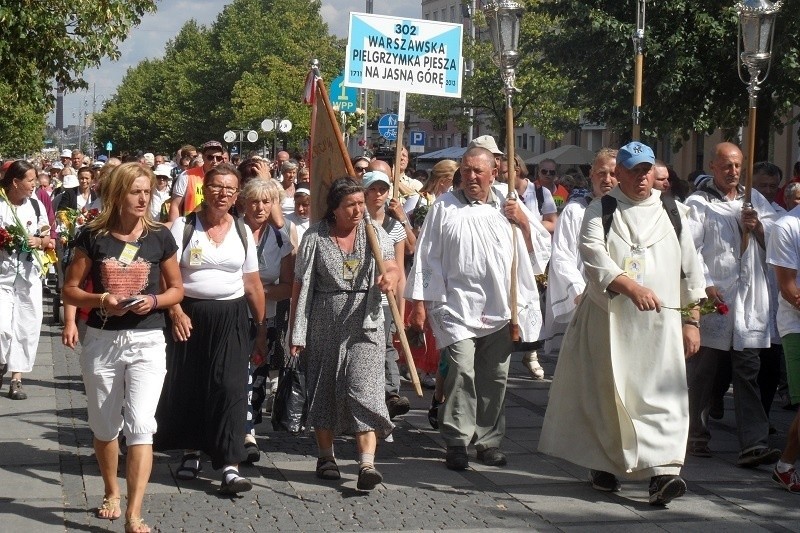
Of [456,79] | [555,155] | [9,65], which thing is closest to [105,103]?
[555,155]

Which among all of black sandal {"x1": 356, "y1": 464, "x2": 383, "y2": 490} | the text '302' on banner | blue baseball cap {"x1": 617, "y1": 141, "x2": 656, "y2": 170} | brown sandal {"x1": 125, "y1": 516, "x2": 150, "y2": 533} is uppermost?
the text '302' on banner

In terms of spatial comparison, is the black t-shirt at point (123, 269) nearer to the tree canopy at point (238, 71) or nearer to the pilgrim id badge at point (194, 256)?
the pilgrim id badge at point (194, 256)

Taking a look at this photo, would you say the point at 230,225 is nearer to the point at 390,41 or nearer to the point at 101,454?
the point at 101,454

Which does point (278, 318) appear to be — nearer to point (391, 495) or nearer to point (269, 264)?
point (269, 264)

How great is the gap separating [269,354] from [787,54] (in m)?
14.2

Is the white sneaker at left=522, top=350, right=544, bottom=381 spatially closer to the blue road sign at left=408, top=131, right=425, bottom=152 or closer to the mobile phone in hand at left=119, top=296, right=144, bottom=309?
the mobile phone in hand at left=119, top=296, right=144, bottom=309

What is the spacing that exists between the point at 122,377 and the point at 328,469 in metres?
1.58

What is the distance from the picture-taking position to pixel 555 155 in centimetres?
4362

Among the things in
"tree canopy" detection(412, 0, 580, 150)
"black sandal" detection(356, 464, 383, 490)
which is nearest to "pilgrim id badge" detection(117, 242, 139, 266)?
"black sandal" detection(356, 464, 383, 490)

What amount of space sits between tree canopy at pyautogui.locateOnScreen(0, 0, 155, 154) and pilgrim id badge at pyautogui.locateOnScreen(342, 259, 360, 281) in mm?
10795

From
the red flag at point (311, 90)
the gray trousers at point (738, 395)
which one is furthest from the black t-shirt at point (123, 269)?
the gray trousers at point (738, 395)

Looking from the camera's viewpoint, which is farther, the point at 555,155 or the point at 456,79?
the point at 555,155

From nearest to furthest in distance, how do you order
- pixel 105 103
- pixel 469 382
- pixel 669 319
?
pixel 669 319 → pixel 469 382 → pixel 105 103

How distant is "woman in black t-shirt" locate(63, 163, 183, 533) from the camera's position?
647 cm
